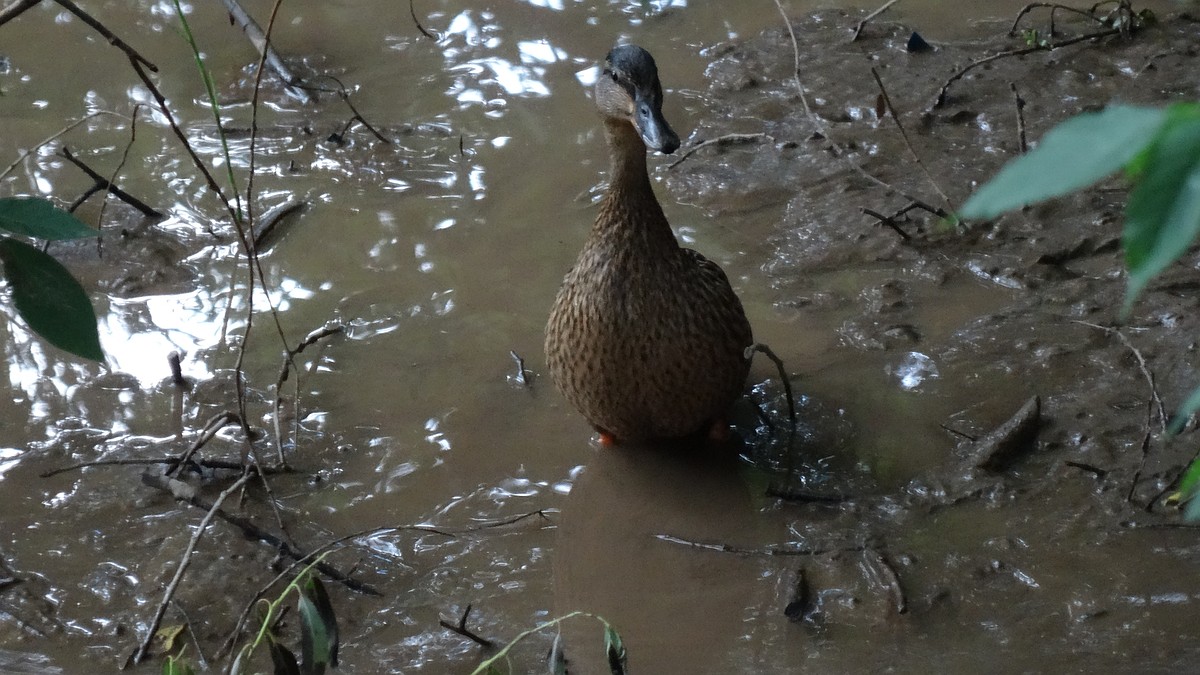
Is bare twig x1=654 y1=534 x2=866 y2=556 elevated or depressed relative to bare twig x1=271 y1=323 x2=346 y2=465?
depressed

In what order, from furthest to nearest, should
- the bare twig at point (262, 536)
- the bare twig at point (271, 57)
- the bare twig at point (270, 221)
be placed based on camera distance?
the bare twig at point (271, 57), the bare twig at point (270, 221), the bare twig at point (262, 536)

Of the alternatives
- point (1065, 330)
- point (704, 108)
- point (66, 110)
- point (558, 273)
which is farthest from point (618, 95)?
point (66, 110)

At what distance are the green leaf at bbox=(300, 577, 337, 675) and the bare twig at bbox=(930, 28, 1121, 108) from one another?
12.1ft

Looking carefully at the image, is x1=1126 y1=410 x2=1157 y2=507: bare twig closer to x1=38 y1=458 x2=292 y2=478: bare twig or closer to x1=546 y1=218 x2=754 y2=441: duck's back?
x1=546 y1=218 x2=754 y2=441: duck's back

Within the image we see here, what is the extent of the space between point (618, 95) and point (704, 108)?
221 cm

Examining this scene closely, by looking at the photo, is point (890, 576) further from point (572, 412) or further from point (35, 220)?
point (35, 220)

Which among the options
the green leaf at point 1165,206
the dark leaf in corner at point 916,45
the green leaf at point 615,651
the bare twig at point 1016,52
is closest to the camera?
the green leaf at point 1165,206

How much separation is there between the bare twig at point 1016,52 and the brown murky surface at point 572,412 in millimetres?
79

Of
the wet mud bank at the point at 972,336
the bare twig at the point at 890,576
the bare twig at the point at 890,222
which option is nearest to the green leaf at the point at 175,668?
the wet mud bank at the point at 972,336

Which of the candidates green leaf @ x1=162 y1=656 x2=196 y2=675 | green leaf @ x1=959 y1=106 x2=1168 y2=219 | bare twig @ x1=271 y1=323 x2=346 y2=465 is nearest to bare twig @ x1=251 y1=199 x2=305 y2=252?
bare twig @ x1=271 y1=323 x2=346 y2=465

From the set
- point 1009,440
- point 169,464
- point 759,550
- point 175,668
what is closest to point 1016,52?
point 1009,440

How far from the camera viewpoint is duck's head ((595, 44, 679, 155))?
10.1 feet

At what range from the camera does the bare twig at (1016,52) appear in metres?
4.88

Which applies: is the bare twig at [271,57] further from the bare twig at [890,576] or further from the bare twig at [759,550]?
the bare twig at [890,576]
